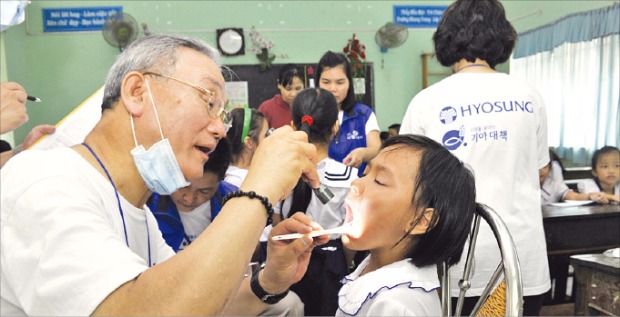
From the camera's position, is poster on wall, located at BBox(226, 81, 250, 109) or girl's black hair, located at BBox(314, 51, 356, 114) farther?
poster on wall, located at BBox(226, 81, 250, 109)

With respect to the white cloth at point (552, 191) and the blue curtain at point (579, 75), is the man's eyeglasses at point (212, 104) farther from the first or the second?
the blue curtain at point (579, 75)

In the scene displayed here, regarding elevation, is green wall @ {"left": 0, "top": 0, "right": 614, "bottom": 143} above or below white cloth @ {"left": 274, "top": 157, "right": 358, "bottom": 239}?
above

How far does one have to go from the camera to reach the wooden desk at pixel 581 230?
11.7 ft

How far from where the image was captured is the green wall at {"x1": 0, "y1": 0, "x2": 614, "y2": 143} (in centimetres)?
707

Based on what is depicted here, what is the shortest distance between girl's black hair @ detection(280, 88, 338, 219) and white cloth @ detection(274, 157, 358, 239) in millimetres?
32

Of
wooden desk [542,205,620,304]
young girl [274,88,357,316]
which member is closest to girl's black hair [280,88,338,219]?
young girl [274,88,357,316]

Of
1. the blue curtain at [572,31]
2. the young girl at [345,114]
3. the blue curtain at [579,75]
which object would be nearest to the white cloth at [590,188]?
the blue curtain at [579,75]

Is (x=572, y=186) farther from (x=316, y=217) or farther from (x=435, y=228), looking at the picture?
(x=435, y=228)

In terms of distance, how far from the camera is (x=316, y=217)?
7.90 ft

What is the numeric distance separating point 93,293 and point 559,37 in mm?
7470

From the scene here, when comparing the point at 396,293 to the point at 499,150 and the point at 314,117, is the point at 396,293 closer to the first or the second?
the point at 499,150

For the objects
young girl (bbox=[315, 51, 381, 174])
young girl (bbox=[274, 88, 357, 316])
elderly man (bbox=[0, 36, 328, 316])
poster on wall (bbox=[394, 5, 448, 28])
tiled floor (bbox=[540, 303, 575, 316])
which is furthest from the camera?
poster on wall (bbox=[394, 5, 448, 28])

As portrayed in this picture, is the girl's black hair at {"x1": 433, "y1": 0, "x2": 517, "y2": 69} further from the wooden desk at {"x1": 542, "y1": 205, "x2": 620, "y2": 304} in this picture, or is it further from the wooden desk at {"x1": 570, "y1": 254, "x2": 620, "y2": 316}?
the wooden desk at {"x1": 542, "y1": 205, "x2": 620, "y2": 304}

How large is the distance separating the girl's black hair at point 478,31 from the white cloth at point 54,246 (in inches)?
59.2
